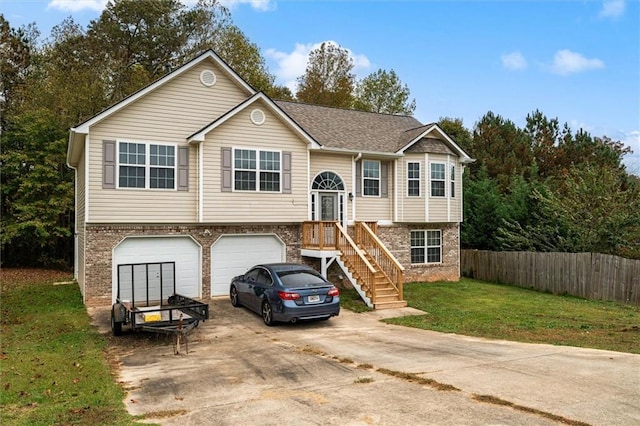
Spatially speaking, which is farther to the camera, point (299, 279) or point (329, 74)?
point (329, 74)

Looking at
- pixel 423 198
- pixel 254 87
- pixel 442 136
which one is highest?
pixel 254 87

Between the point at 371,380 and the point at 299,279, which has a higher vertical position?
the point at 299,279

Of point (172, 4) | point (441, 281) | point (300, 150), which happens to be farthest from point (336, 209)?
point (172, 4)

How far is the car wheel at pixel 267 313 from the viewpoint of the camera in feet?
41.5

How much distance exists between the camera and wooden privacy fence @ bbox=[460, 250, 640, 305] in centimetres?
1762

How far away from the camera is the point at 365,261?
15.7 m

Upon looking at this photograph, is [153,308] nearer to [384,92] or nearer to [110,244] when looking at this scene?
[110,244]

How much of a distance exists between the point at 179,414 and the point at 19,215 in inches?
925

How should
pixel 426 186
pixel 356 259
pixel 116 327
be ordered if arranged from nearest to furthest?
pixel 116 327 < pixel 356 259 < pixel 426 186

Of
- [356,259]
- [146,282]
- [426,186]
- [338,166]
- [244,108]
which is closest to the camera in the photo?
[146,282]

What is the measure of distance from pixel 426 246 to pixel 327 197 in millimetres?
5507

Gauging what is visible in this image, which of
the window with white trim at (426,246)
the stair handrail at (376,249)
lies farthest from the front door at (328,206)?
the window with white trim at (426,246)

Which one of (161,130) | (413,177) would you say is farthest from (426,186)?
(161,130)

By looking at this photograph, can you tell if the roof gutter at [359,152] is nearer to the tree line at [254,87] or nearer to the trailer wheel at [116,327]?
the tree line at [254,87]
